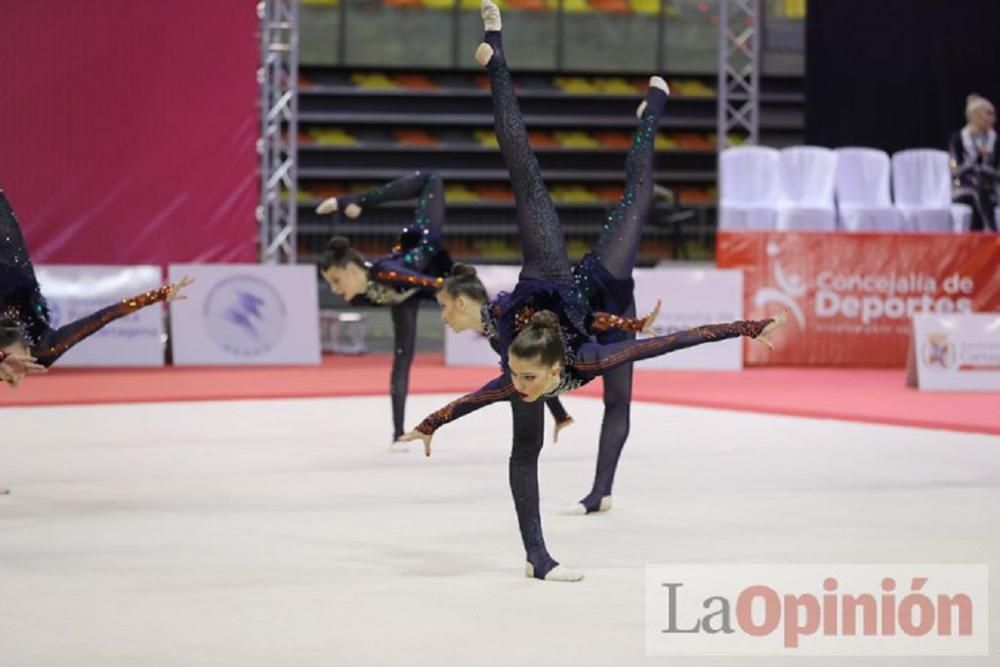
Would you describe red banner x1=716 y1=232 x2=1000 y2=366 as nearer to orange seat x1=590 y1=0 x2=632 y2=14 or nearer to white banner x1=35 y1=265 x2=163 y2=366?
white banner x1=35 y1=265 x2=163 y2=366

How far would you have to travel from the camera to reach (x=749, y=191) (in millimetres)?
13352

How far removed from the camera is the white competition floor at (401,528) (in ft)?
12.4

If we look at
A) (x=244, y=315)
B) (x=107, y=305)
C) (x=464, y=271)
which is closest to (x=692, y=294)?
(x=244, y=315)

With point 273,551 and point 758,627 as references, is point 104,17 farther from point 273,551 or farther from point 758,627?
point 758,627

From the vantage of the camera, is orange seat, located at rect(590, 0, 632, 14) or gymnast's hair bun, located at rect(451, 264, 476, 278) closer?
gymnast's hair bun, located at rect(451, 264, 476, 278)

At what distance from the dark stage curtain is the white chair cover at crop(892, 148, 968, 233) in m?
2.60

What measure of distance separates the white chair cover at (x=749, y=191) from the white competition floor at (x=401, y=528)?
15.3 feet

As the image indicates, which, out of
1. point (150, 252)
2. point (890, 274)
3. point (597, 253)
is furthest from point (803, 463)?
point (150, 252)

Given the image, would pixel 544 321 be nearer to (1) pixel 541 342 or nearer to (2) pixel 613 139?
(1) pixel 541 342

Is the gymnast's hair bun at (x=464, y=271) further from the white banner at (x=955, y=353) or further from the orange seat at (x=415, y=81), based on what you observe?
the orange seat at (x=415, y=81)

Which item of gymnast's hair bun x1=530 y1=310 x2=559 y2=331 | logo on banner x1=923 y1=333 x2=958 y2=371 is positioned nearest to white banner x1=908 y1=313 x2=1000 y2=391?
logo on banner x1=923 y1=333 x2=958 y2=371

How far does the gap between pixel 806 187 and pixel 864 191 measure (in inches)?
24.7

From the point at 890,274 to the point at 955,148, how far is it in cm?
212

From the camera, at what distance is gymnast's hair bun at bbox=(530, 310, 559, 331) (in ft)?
14.3
